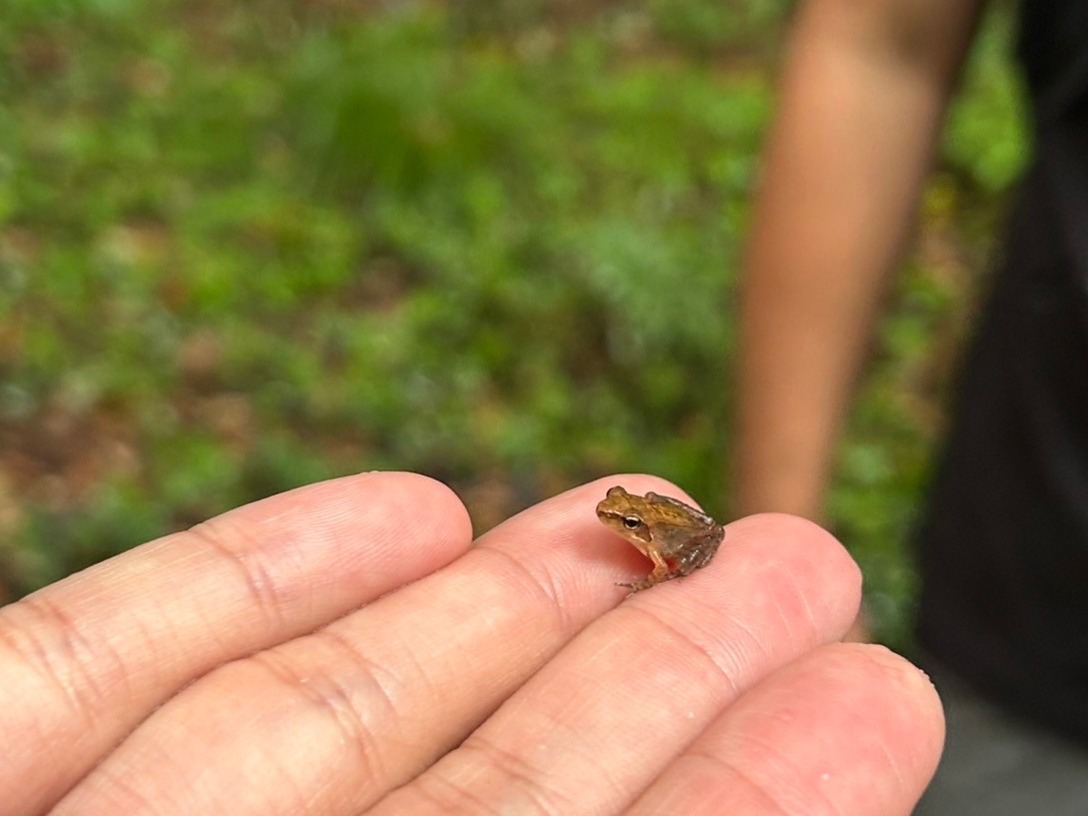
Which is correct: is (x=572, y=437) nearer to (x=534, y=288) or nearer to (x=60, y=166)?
(x=534, y=288)

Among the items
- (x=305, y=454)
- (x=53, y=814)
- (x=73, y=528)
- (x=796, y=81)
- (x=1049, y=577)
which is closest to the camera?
(x=53, y=814)

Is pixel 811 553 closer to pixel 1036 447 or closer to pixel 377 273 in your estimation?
pixel 1036 447

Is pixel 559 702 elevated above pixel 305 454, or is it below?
above

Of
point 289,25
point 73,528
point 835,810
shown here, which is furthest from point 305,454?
point 289,25

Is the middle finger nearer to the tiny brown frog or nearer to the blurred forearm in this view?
the tiny brown frog

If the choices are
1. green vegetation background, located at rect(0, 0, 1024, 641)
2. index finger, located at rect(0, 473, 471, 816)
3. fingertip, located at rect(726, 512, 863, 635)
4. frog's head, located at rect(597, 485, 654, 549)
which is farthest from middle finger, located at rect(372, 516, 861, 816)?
green vegetation background, located at rect(0, 0, 1024, 641)

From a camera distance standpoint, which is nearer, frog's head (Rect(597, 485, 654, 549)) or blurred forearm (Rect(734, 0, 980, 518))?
frog's head (Rect(597, 485, 654, 549))
